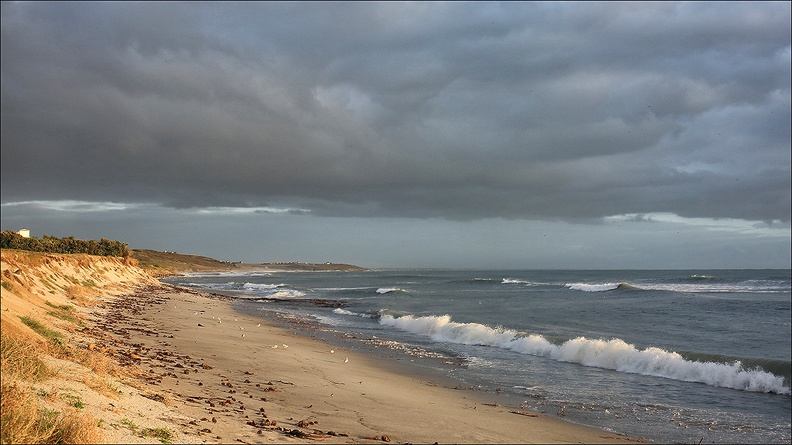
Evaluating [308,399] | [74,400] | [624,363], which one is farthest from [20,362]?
[624,363]

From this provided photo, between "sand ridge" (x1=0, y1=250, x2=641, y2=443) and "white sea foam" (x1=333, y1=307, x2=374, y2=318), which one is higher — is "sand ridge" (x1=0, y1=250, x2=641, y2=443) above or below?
above

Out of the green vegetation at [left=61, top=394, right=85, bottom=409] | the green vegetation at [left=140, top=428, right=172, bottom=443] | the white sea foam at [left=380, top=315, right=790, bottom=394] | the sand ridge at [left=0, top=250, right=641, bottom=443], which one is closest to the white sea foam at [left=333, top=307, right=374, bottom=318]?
the white sea foam at [left=380, top=315, right=790, bottom=394]

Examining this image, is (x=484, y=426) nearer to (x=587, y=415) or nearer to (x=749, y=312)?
(x=587, y=415)

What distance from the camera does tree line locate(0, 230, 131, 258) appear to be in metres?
33.2

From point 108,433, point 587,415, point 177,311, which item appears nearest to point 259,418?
point 108,433

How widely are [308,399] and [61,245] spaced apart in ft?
132

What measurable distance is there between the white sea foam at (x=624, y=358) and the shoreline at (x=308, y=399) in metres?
6.14

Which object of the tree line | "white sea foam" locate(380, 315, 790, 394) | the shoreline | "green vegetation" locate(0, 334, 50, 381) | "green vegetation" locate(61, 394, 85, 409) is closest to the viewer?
"green vegetation" locate(61, 394, 85, 409)

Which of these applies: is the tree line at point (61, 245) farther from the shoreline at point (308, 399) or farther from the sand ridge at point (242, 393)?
the shoreline at point (308, 399)

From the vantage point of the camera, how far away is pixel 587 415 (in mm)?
10336

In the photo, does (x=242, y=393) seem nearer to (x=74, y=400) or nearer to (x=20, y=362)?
(x=74, y=400)

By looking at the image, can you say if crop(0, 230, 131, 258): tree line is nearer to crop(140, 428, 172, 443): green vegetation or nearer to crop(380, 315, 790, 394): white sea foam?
crop(380, 315, 790, 394): white sea foam

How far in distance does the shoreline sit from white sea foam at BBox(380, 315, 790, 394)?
242 inches

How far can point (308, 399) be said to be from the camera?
9.90 meters
